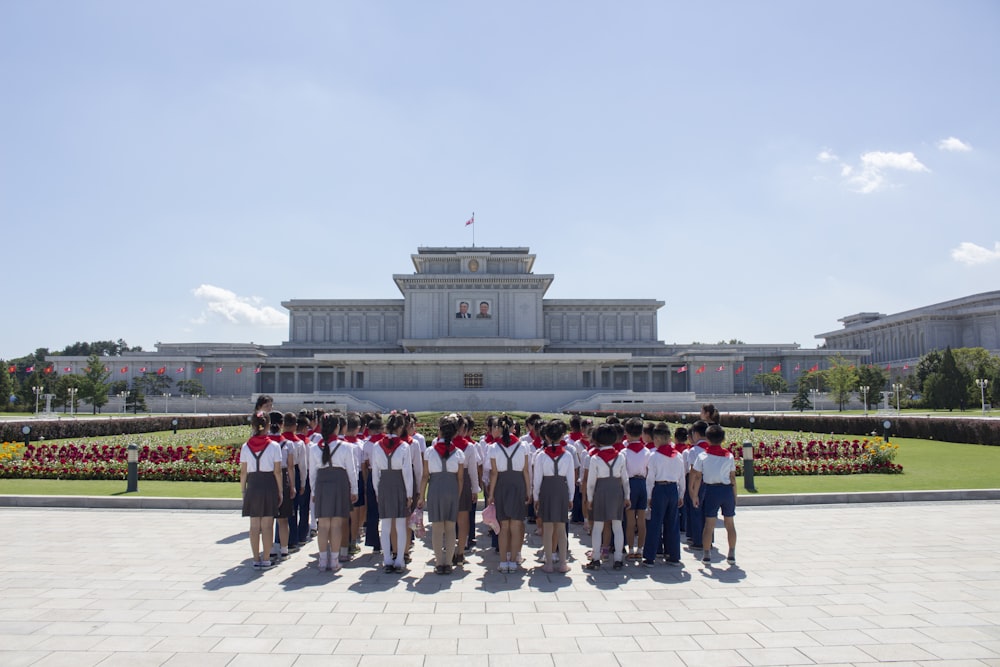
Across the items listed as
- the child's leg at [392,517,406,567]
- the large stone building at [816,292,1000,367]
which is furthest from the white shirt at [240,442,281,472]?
the large stone building at [816,292,1000,367]

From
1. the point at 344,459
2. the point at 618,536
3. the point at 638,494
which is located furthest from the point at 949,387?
the point at 344,459

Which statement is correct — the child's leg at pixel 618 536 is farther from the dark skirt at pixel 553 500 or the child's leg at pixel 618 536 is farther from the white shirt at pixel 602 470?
the dark skirt at pixel 553 500

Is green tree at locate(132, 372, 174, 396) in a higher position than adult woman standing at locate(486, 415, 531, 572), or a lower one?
higher

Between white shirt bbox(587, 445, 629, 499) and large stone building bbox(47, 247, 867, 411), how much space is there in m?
33.1

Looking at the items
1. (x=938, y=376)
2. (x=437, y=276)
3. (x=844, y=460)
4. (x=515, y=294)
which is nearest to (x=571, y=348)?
(x=515, y=294)

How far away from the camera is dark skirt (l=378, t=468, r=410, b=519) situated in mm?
7500

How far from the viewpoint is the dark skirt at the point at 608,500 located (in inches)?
303

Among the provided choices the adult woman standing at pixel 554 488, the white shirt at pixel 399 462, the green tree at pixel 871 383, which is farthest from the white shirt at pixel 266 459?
the green tree at pixel 871 383

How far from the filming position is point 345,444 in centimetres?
764

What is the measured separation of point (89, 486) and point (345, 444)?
29.4 feet

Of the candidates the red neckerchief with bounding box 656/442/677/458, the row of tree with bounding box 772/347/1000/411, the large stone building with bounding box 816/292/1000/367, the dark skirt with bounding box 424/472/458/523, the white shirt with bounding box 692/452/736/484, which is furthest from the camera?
the large stone building with bounding box 816/292/1000/367

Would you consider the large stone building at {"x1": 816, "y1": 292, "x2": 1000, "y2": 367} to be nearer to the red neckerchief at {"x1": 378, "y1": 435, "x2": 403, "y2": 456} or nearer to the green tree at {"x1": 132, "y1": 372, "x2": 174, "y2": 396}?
the green tree at {"x1": 132, "y1": 372, "x2": 174, "y2": 396}

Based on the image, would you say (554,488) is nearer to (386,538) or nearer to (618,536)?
(618,536)

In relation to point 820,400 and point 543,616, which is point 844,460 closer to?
point 543,616
